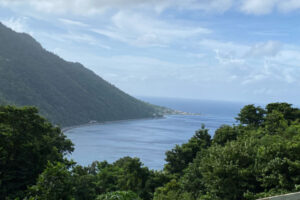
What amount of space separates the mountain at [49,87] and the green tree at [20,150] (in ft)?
362

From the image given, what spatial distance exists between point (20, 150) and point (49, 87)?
145881 mm

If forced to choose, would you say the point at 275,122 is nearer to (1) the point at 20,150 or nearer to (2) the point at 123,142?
(1) the point at 20,150

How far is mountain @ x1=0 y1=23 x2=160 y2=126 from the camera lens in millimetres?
136375

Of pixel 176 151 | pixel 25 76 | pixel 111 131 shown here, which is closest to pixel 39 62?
pixel 25 76

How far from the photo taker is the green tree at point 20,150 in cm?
1902

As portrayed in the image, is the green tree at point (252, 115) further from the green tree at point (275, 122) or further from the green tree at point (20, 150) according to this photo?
the green tree at point (20, 150)

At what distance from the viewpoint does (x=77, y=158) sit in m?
100

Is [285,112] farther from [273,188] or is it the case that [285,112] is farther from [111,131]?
[111,131]

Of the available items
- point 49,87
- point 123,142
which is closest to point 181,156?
point 123,142

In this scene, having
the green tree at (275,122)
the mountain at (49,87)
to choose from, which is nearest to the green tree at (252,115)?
the green tree at (275,122)

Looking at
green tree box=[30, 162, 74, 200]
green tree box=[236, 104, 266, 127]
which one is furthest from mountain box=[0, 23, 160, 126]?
green tree box=[30, 162, 74, 200]

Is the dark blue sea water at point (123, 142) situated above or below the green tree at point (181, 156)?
below

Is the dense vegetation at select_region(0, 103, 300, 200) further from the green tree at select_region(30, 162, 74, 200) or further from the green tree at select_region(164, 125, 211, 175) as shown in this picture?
the green tree at select_region(164, 125, 211, 175)

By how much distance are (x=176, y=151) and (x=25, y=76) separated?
13132cm
